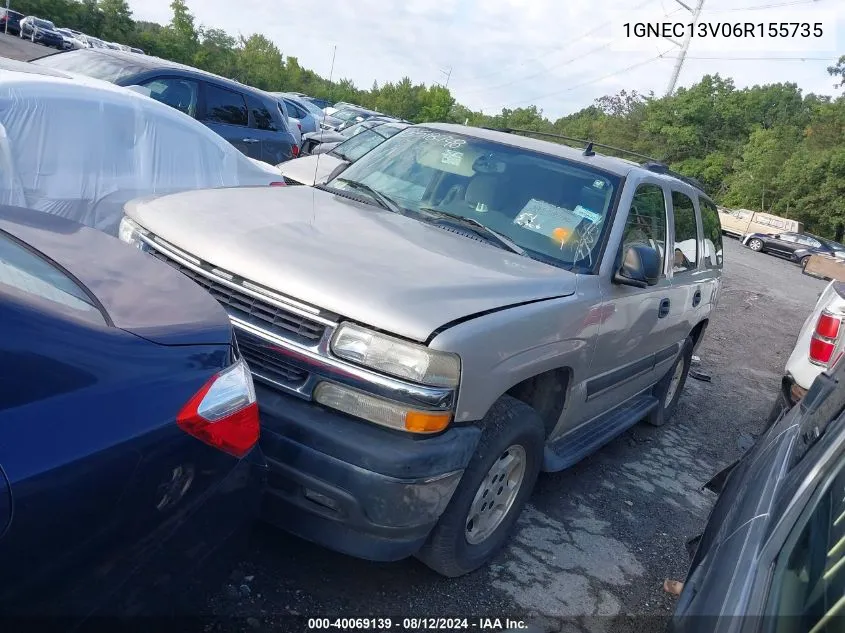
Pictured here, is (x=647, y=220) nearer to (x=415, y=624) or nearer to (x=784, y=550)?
(x=415, y=624)

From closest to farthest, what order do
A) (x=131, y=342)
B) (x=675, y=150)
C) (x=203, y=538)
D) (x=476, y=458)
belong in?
(x=131, y=342)
(x=203, y=538)
(x=476, y=458)
(x=675, y=150)

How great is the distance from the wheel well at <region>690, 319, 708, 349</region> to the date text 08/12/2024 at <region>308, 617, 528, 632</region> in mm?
3663

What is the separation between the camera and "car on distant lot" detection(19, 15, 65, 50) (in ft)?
109

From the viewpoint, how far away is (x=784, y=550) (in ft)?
5.77

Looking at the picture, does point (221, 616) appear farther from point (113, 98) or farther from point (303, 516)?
point (113, 98)

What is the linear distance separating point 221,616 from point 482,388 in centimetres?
127

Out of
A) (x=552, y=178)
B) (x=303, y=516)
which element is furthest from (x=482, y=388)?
(x=552, y=178)

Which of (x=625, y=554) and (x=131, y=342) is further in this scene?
(x=625, y=554)

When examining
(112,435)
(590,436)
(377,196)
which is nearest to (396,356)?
(112,435)

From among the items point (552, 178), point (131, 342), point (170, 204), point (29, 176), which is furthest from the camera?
point (29, 176)

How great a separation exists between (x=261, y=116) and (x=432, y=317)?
27.8 ft

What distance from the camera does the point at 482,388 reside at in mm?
2717

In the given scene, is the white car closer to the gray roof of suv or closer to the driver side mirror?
the gray roof of suv

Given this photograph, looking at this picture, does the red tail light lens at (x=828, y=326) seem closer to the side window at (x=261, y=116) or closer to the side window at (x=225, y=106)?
the side window at (x=225, y=106)
